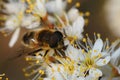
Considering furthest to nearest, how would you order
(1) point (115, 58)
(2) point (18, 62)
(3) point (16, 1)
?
(2) point (18, 62) < (3) point (16, 1) < (1) point (115, 58)

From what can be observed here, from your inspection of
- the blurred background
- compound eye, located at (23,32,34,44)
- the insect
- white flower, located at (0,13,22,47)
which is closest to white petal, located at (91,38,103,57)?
the insect

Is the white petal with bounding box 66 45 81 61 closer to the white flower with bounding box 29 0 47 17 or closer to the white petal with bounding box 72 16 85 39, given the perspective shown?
the white petal with bounding box 72 16 85 39

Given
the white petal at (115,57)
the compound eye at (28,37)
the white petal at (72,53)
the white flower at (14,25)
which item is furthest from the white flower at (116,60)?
the white flower at (14,25)

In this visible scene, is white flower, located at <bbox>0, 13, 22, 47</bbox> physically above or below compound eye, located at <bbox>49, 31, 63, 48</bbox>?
below

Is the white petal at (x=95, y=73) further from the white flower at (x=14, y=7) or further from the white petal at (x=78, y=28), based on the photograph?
the white flower at (x=14, y=7)

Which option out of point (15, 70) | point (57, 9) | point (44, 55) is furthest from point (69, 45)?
point (15, 70)

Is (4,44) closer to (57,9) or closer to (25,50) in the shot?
(57,9)

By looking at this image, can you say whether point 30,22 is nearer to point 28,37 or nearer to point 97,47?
point 28,37
